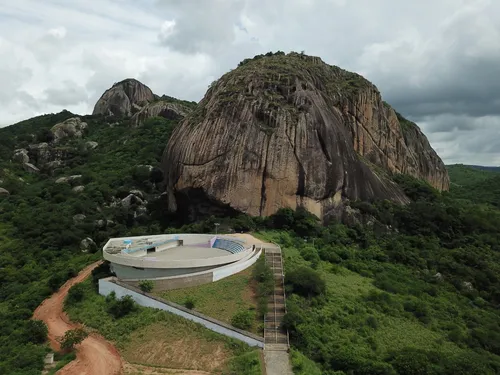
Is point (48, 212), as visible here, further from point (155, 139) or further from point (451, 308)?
point (451, 308)

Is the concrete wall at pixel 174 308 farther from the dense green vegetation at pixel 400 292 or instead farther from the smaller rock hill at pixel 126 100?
the smaller rock hill at pixel 126 100

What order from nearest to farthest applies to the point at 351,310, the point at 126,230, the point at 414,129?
the point at 351,310 < the point at 126,230 < the point at 414,129

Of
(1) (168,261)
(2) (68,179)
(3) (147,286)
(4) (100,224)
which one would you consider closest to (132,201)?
(4) (100,224)

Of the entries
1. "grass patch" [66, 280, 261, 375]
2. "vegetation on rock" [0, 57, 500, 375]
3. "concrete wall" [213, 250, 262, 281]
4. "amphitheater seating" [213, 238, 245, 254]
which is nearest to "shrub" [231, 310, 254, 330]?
"vegetation on rock" [0, 57, 500, 375]

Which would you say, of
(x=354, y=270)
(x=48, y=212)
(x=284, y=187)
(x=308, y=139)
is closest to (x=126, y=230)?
(x=48, y=212)

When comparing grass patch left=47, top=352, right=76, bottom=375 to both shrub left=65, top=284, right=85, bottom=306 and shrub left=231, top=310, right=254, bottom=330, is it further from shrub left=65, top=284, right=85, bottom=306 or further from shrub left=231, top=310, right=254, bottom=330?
shrub left=231, top=310, right=254, bottom=330

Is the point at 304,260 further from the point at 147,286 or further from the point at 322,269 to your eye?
the point at 147,286

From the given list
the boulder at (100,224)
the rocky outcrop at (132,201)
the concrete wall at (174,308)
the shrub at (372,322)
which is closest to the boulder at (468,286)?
the shrub at (372,322)
